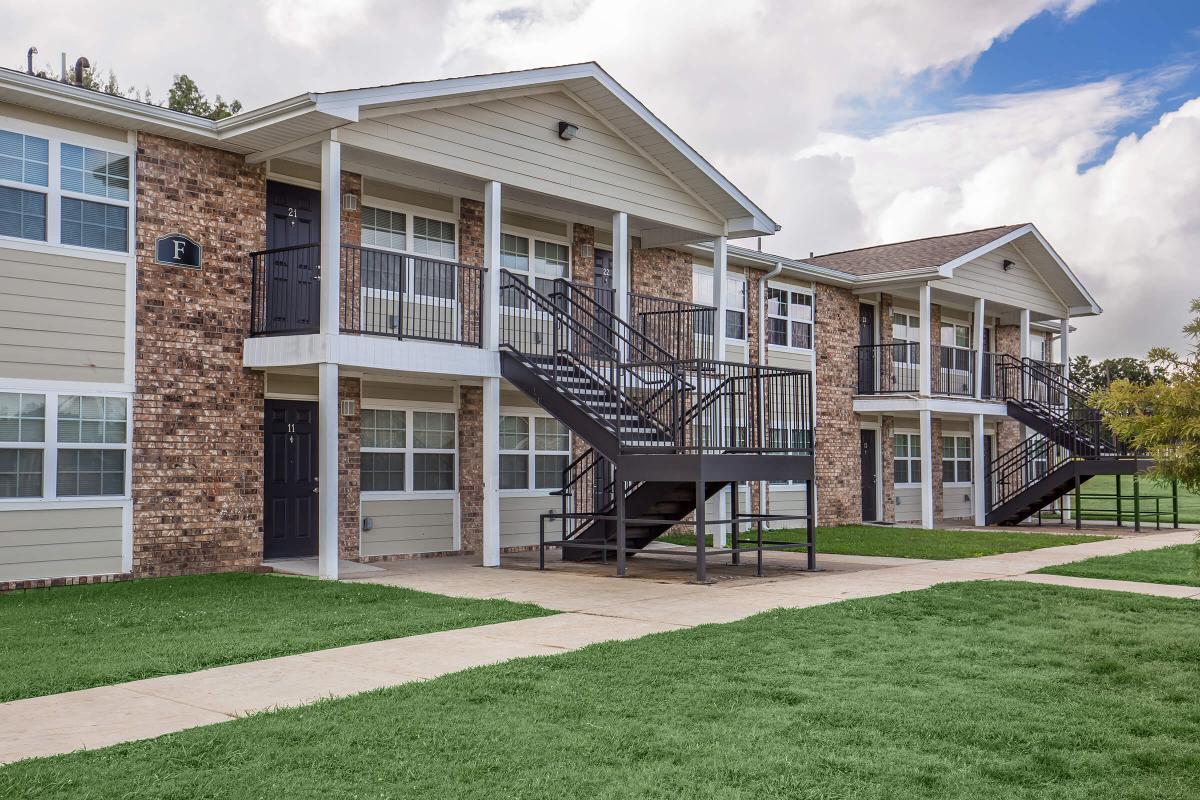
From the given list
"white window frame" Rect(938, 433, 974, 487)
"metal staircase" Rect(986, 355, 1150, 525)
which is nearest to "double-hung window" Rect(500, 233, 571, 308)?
"metal staircase" Rect(986, 355, 1150, 525)

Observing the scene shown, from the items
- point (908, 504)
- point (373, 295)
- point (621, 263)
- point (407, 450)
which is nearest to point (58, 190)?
point (373, 295)

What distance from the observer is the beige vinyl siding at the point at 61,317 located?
11.0 m

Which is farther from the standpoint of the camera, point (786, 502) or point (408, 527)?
point (786, 502)

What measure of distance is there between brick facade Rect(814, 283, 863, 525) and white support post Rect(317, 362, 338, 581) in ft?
40.1

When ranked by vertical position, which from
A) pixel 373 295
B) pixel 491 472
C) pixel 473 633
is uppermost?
pixel 373 295

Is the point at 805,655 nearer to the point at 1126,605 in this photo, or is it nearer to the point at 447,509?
the point at 1126,605

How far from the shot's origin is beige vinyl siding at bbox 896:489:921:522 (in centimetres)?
2441

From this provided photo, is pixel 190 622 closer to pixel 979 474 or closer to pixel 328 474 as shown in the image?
pixel 328 474

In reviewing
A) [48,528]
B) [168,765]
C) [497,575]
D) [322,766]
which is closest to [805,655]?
[322,766]

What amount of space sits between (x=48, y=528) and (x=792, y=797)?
9.37 m

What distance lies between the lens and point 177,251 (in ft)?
40.1

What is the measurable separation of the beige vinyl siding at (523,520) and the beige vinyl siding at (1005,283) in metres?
10.8

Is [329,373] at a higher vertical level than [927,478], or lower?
higher

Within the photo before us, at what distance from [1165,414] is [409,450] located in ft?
35.0
